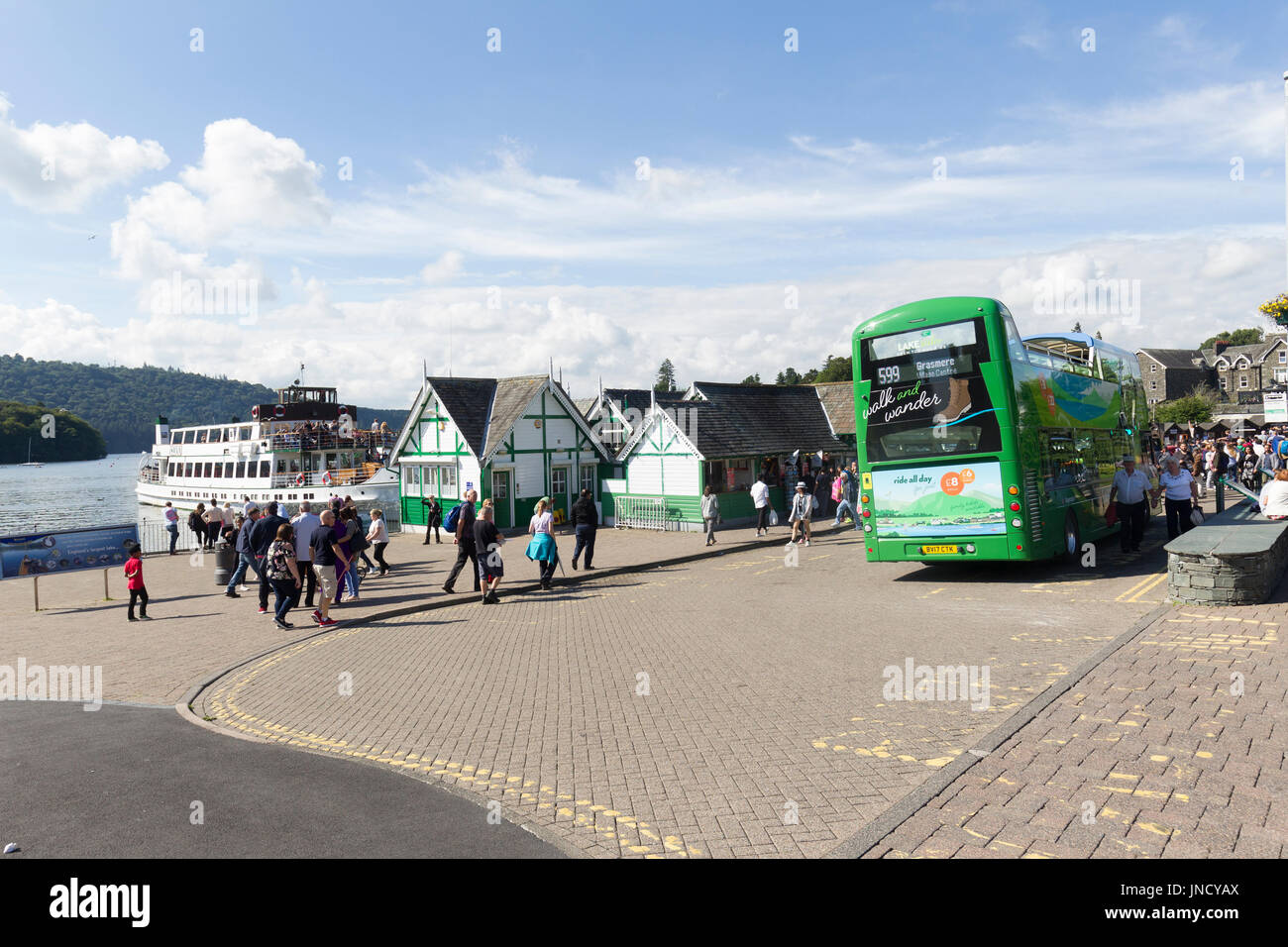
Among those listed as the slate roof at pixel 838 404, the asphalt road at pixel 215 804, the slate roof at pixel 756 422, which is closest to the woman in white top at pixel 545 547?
the asphalt road at pixel 215 804

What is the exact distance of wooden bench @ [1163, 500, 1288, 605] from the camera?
11109mm

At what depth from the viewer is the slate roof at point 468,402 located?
93.5 ft

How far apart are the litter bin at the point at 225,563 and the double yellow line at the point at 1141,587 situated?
1739cm

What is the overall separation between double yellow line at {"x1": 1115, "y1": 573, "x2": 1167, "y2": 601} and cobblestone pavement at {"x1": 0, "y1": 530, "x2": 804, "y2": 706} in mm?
10705

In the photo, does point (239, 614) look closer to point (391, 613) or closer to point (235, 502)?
point (391, 613)

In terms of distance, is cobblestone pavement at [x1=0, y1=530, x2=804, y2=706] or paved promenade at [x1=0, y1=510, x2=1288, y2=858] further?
cobblestone pavement at [x1=0, y1=530, x2=804, y2=706]

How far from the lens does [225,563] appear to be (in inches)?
730

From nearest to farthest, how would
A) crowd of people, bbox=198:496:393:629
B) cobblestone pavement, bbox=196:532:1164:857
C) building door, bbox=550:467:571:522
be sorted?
1. cobblestone pavement, bbox=196:532:1164:857
2. crowd of people, bbox=198:496:393:629
3. building door, bbox=550:467:571:522

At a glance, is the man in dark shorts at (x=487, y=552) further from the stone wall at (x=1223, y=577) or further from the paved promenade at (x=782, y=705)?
the stone wall at (x=1223, y=577)

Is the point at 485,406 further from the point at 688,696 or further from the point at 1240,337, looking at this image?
the point at 1240,337

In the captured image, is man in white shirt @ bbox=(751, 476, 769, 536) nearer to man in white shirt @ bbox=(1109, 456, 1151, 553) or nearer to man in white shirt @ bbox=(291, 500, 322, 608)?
man in white shirt @ bbox=(1109, 456, 1151, 553)

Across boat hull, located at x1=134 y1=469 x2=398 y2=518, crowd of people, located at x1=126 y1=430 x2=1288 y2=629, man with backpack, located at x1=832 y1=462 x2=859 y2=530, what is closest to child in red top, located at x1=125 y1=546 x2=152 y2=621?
crowd of people, located at x1=126 y1=430 x2=1288 y2=629

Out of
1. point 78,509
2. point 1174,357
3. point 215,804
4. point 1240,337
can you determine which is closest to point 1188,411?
point 1174,357
